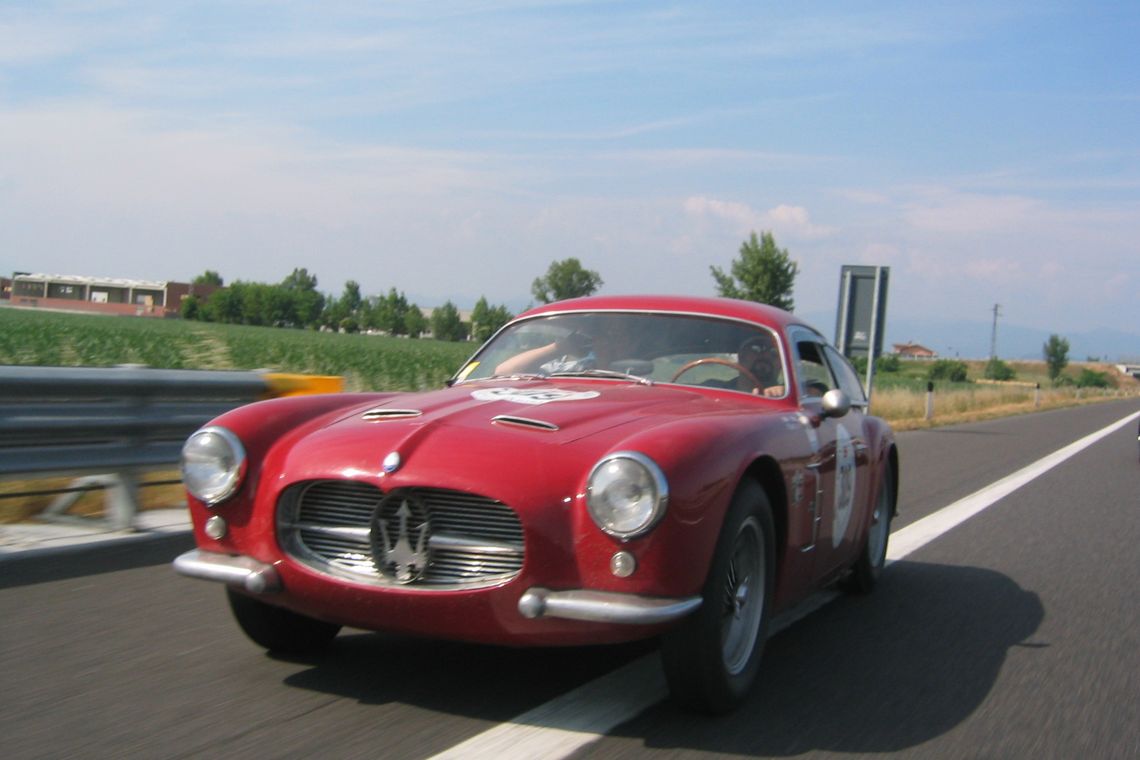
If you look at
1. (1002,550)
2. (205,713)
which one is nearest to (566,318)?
(205,713)

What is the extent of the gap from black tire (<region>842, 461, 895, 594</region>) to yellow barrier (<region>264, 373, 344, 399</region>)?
144 inches

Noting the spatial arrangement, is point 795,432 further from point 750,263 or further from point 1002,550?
point 750,263

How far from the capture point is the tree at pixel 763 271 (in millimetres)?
39344

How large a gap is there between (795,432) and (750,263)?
35.6 meters

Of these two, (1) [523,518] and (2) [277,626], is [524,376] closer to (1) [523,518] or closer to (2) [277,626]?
(2) [277,626]

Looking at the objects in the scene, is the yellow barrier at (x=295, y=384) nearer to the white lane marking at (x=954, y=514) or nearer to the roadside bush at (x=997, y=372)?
the white lane marking at (x=954, y=514)

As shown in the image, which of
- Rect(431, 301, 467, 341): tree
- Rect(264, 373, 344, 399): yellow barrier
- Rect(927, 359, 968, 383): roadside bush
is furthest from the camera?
Rect(927, 359, 968, 383): roadside bush

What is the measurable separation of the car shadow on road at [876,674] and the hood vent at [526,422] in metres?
0.97

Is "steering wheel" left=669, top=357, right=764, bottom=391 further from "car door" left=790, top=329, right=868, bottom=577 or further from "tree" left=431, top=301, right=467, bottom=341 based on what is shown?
"tree" left=431, top=301, right=467, bottom=341

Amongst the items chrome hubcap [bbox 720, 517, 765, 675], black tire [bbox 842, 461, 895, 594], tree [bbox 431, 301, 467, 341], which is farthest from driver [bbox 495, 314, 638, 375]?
tree [bbox 431, 301, 467, 341]

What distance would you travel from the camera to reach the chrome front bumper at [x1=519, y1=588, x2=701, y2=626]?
3486 millimetres

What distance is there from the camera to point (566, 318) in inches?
220

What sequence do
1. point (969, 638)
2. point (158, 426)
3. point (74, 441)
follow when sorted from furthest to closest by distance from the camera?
point (158, 426)
point (74, 441)
point (969, 638)

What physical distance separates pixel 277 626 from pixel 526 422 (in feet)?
3.99
